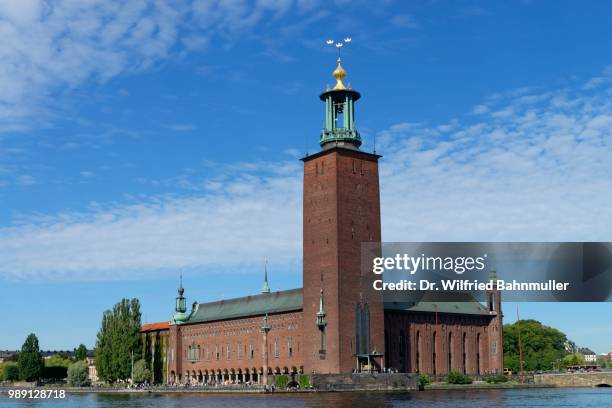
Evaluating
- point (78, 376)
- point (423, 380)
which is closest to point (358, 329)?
point (423, 380)

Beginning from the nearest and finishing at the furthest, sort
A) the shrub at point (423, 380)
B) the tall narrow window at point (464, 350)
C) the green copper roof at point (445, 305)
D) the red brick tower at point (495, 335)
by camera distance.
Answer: the shrub at point (423, 380) < the green copper roof at point (445, 305) < the tall narrow window at point (464, 350) < the red brick tower at point (495, 335)

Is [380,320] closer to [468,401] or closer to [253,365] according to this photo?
[253,365]

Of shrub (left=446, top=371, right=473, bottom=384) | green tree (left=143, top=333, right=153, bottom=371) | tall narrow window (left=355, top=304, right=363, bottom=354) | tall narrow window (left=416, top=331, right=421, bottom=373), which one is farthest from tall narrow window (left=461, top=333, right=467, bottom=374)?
green tree (left=143, top=333, right=153, bottom=371)

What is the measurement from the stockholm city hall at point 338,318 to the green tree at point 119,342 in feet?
21.0

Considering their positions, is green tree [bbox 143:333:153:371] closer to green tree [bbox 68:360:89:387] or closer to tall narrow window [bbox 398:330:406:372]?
green tree [bbox 68:360:89:387]

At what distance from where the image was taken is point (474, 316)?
10644 cm

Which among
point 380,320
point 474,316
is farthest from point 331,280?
point 474,316

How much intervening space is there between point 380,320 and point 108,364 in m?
37.8

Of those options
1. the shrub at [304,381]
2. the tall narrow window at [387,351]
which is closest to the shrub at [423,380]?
the tall narrow window at [387,351]

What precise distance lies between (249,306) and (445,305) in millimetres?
23313

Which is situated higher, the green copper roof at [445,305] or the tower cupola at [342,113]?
the tower cupola at [342,113]

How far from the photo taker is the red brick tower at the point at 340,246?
8131 centimetres

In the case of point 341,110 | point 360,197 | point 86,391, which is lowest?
point 86,391

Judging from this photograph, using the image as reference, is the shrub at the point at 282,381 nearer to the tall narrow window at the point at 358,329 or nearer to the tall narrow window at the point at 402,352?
the tall narrow window at the point at 358,329
